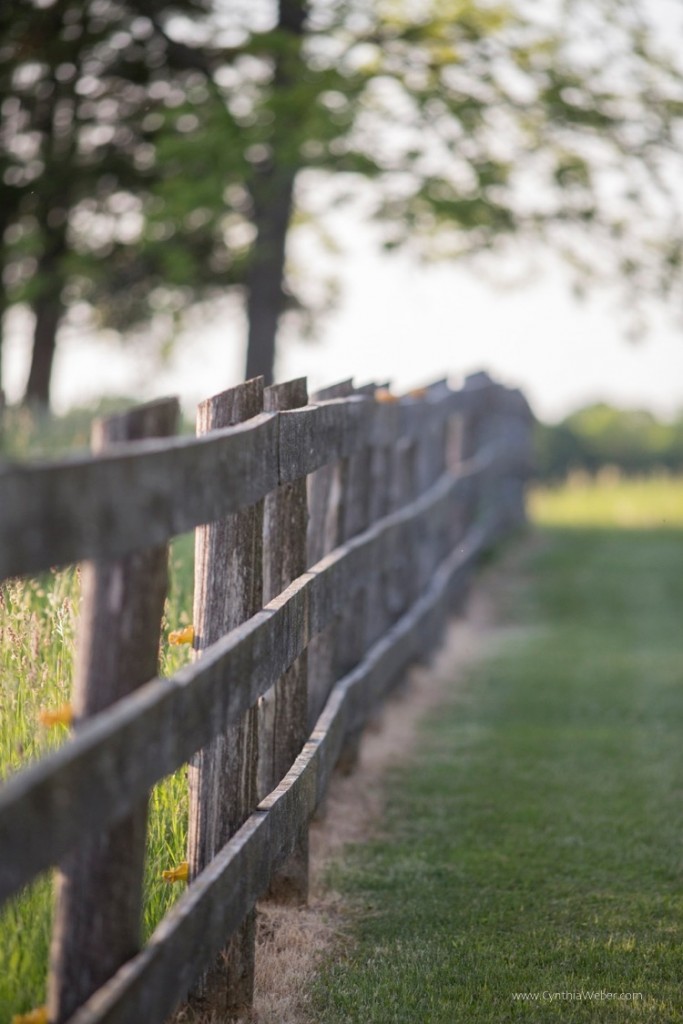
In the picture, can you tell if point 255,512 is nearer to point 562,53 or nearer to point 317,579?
point 317,579

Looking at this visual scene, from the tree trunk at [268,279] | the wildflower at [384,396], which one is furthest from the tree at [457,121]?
the wildflower at [384,396]

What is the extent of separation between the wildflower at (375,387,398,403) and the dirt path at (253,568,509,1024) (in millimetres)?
1844

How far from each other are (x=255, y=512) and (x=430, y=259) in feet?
51.4

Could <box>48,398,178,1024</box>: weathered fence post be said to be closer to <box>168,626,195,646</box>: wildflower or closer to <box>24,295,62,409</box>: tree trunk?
<box>168,626,195,646</box>: wildflower

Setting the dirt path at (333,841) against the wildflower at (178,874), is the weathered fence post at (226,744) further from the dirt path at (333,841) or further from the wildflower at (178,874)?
the dirt path at (333,841)

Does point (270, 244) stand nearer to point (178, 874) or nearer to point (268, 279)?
point (268, 279)

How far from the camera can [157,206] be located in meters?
17.5

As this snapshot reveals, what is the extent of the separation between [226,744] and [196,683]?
0.76 meters

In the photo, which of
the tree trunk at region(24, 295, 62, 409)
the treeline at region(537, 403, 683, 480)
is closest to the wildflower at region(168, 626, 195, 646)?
the tree trunk at region(24, 295, 62, 409)

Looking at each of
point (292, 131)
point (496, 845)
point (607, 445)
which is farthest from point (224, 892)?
point (607, 445)

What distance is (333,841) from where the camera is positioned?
5645 millimetres

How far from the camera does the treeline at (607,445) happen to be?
99.5ft

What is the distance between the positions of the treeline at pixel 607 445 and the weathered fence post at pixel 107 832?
27577mm

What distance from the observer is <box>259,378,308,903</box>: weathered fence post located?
4527mm
